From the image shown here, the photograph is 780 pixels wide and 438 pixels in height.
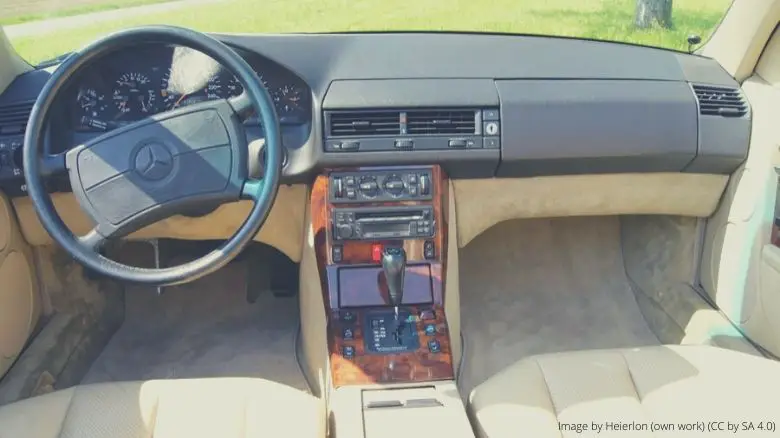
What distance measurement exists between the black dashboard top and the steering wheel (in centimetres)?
40

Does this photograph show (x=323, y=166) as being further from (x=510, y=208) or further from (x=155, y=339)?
(x=155, y=339)

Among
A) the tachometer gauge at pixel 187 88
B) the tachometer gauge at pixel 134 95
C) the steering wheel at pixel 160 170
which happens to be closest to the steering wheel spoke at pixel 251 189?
the steering wheel at pixel 160 170

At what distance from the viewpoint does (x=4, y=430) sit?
2.05m

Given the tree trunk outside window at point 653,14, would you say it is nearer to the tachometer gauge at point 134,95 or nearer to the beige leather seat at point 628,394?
the beige leather seat at point 628,394

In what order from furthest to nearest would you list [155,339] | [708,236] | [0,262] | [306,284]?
1. [155,339]
2. [708,236]
3. [306,284]
4. [0,262]

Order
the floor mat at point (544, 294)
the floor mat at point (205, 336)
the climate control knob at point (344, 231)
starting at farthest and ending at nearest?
the floor mat at point (544, 294)
the floor mat at point (205, 336)
the climate control knob at point (344, 231)

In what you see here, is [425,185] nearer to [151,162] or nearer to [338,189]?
[338,189]

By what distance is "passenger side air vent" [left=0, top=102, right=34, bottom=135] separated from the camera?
259 centimetres

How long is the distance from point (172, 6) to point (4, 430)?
117 centimetres

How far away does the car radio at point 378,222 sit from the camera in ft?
8.38

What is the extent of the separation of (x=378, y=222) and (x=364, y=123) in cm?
Answer: 28

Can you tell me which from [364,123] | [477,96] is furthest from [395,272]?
[477,96]

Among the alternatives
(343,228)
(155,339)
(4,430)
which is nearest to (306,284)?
(343,228)

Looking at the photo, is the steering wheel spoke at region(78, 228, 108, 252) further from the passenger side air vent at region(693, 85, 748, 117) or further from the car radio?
the passenger side air vent at region(693, 85, 748, 117)
